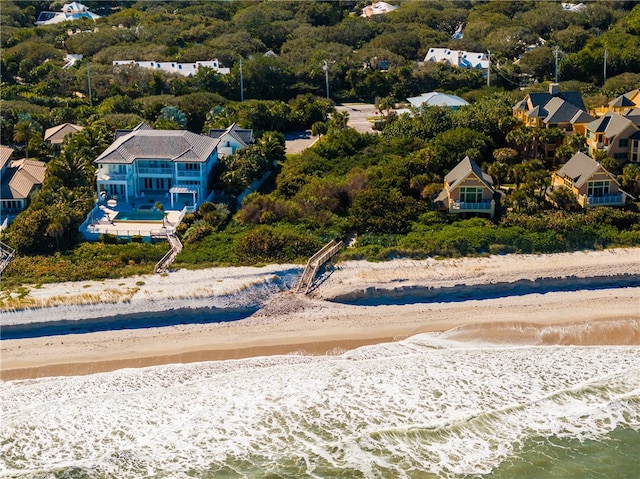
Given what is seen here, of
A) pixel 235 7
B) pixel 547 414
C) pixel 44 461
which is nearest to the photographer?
pixel 44 461

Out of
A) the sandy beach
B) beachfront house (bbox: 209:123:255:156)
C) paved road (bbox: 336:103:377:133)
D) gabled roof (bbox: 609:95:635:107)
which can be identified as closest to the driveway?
paved road (bbox: 336:103:377:133)

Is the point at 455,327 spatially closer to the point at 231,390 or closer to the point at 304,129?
the point at 231,390

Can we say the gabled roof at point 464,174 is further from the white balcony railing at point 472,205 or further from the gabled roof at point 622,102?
the gabled roof at point 622,102

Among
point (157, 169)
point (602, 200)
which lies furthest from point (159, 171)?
point (602, 200)

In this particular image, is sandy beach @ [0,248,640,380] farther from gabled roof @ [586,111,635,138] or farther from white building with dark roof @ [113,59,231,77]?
white building with dark roof @ [113,59,231,77]

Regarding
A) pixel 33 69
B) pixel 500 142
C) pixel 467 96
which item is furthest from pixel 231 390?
pixel 33 69

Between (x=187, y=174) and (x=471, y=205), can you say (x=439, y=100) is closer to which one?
(x=471, y=205)
